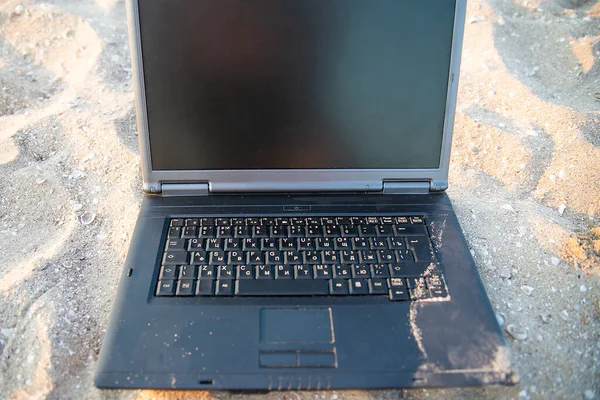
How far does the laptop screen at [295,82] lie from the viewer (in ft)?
3.32

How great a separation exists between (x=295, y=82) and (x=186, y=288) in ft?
1.55

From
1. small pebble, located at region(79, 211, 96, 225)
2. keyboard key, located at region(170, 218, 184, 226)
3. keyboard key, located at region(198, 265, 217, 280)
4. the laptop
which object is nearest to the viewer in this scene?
the laptop

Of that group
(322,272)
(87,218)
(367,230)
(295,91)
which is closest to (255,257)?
(322,272)

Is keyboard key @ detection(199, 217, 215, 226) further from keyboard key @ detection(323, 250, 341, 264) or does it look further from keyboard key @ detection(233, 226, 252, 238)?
keyboard key @ detection(323, 250, 341, 264)

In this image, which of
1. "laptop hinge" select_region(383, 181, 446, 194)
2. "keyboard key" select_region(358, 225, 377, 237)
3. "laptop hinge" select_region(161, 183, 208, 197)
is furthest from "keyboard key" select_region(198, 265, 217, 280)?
"laptop hinge" select_region(383, 181, 446, 194)

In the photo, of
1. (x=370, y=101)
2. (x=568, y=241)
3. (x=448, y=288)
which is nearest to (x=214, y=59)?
(x=370, y=101)

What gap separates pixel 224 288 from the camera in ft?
3.12

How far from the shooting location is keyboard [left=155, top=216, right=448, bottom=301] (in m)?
0.96

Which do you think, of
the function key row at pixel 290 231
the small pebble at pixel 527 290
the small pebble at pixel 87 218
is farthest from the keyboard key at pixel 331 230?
the small pebble at pixel 87 218

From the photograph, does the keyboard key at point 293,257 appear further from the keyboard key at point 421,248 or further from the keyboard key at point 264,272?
the keyboard key at point 421,248

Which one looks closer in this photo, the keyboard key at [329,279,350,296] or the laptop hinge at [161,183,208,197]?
the keyboard key at [329,279,350,296]

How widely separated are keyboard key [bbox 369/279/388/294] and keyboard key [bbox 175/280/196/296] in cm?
34

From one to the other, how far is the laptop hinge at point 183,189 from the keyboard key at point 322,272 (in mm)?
322

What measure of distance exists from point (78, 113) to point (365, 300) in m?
1.07
